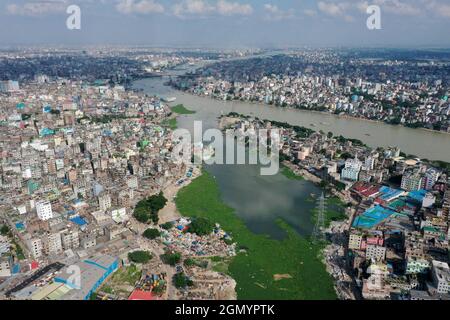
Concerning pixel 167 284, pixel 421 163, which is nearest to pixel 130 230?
pixel 167 284

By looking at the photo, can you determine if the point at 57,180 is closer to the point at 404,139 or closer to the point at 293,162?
the point at 293,162

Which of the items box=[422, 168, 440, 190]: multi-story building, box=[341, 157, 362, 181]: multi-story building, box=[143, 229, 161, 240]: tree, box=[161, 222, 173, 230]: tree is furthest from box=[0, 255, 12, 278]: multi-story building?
box=[422, 168, 440, 190]: multi-story building

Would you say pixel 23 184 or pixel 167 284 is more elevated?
pixel 23 184

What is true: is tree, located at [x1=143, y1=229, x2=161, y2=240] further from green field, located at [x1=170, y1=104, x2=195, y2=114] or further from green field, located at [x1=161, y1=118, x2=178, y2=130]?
Result: green field, located at [x1=170, y1=104, x2=195, y2=114]

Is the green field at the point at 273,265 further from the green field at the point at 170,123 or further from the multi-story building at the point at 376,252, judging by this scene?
the green field at the point at 170,123

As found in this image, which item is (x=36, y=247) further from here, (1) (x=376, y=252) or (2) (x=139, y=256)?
(1) (x=376, y=252)

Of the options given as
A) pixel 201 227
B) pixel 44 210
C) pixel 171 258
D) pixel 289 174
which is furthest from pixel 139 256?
pixel 289 174
